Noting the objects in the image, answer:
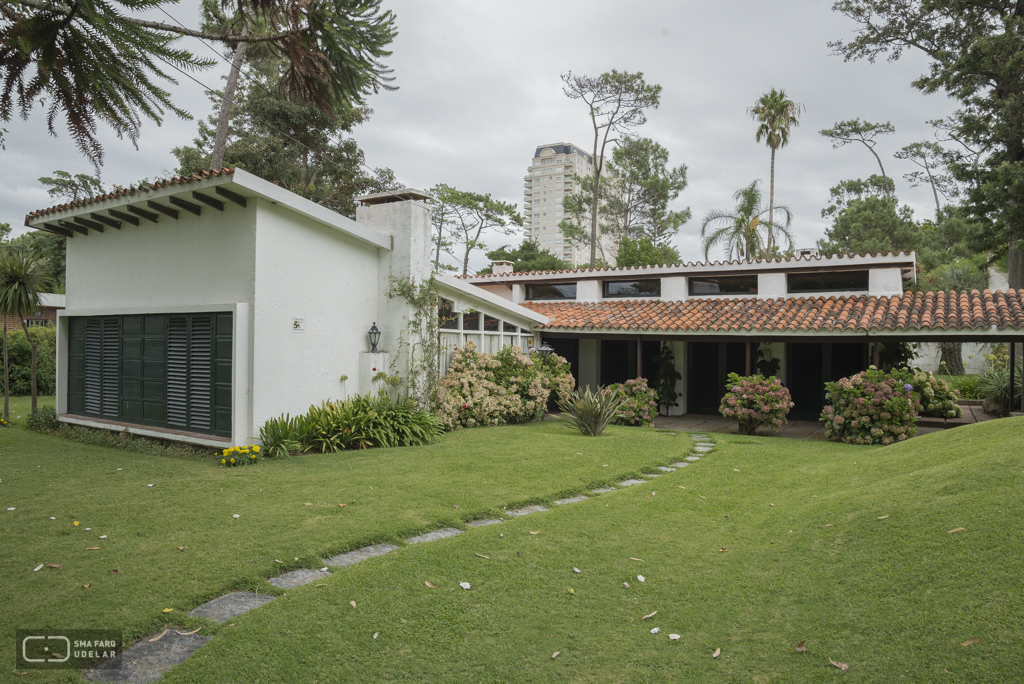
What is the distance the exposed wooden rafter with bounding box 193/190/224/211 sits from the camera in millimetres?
8793

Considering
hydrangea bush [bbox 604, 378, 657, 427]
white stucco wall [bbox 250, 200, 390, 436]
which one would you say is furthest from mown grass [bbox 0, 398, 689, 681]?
hydrangea bush [bbox 604, 378, 657, 427]

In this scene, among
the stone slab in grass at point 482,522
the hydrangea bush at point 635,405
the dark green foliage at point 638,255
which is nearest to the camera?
the stone slab in grass at point 482,522

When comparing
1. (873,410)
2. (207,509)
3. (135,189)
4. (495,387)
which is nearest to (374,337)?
(495,387)

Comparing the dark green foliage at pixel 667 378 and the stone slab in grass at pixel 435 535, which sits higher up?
the dark green foliage at pixel 667 378

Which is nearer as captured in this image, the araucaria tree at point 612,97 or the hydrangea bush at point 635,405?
the hydrangea bush at point 635,405

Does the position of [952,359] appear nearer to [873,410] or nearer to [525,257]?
[873,410]

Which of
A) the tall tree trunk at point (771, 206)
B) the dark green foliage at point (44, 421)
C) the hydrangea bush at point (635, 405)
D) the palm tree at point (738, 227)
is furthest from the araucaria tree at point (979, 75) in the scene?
the dark green foliage at point (44, 421)

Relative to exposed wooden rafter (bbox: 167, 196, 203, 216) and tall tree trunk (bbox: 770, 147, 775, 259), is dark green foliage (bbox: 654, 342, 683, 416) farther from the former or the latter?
tall tree trunk (bbox: 770, 147, 775, 259)

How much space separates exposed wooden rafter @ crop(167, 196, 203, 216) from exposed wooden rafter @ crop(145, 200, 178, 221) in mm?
260

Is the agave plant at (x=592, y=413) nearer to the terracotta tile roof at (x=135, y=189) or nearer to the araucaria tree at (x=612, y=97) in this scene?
the terracotta tile roof at (x=135, y=189)

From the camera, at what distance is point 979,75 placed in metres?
18.7

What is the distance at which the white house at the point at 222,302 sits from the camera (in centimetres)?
877

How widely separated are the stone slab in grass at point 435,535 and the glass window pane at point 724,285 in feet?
42.4

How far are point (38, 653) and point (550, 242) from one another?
308 ft
